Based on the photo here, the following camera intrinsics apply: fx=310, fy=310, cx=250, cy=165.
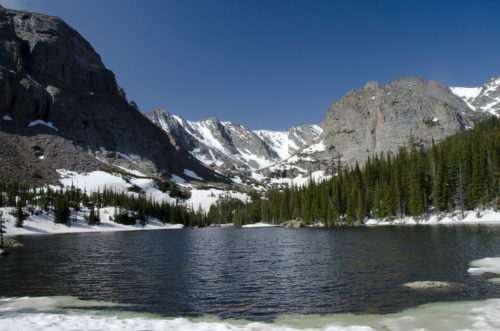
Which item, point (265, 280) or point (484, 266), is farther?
point (484, 266)

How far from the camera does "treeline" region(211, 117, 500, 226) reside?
89938 mm

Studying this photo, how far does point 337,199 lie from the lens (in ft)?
401

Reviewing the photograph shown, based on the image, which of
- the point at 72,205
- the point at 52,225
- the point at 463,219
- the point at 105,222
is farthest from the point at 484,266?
the point at 72,205

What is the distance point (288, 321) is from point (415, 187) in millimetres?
97075

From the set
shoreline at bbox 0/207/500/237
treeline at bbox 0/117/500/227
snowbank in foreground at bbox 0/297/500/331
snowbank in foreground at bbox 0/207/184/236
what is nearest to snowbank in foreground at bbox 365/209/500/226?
shoreline at bbox 0/207/500/237

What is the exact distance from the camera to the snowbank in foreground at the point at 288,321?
1441 cm

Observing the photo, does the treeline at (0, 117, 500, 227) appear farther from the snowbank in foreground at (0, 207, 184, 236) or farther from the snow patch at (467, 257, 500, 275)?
the snow patch at (467, 257, 500, 275)

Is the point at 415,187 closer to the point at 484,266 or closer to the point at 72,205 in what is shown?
the point at 484,266

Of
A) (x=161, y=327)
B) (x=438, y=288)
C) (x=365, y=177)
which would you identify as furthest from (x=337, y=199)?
(x=161, y=327)

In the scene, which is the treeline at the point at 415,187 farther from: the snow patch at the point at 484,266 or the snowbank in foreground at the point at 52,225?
the snowbank in foreground at the point at 52,225

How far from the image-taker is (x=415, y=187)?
326 ft

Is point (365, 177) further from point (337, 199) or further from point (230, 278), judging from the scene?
point (230, 278)

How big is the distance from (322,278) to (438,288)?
8.92m

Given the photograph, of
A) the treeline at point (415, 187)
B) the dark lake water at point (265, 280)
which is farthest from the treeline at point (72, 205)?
the dark lake water at point (265, 280)
